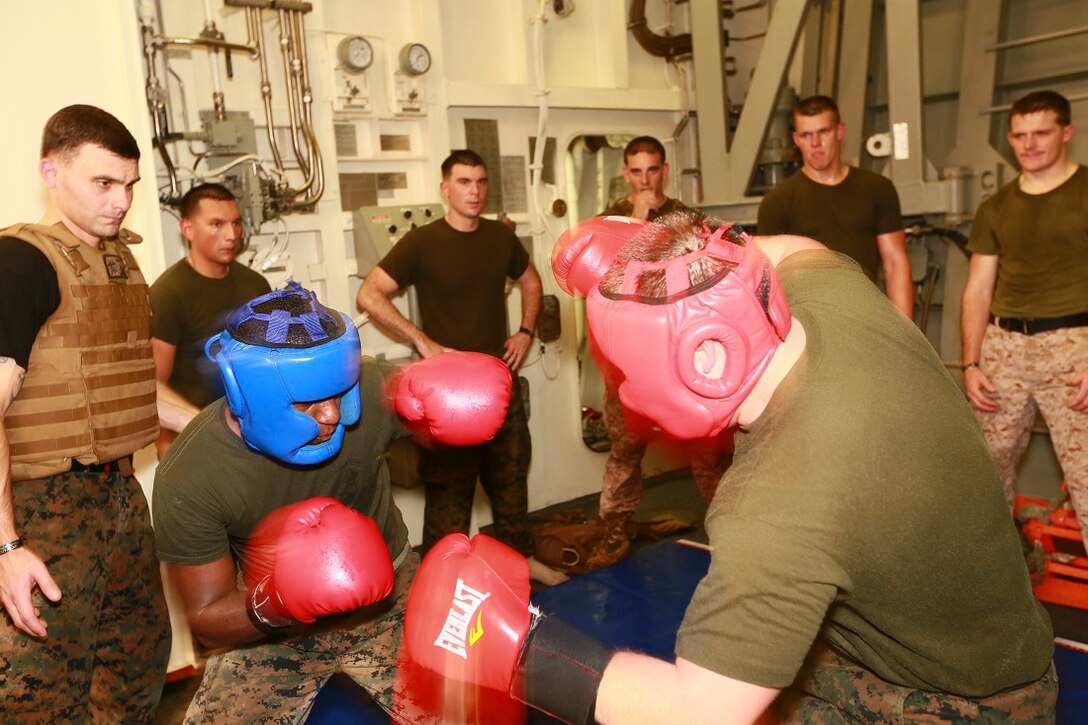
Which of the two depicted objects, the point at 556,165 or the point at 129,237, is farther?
the point at 556,165

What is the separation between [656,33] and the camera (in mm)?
6023

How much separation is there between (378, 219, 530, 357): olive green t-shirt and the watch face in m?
0.89

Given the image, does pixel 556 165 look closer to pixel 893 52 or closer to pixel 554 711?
pixel 893 52

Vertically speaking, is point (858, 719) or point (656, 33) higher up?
point (656, 33)

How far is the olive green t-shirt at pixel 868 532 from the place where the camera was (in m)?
1.21

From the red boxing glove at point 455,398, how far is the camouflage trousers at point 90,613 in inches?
37.3

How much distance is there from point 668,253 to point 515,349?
3.20 metres

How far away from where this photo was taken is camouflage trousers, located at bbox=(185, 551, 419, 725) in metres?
2.06

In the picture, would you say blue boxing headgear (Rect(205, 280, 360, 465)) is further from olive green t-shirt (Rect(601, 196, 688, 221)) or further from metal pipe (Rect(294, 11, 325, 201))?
olive green t-shirt (Rect(601, 196, 688, 221))

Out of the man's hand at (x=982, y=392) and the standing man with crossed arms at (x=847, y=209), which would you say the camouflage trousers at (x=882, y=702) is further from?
the standing man with crossed arms at (x=847, y=209)

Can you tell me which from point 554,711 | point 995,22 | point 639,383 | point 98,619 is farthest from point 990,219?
point 98,619

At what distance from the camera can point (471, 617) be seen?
1.46m

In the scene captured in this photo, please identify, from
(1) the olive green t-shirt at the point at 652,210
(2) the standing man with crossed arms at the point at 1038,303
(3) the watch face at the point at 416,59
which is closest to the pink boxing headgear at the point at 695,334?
(2) the standing man with crossed arms at the point at 1038,303

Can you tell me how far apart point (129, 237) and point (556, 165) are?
3.12 meters
